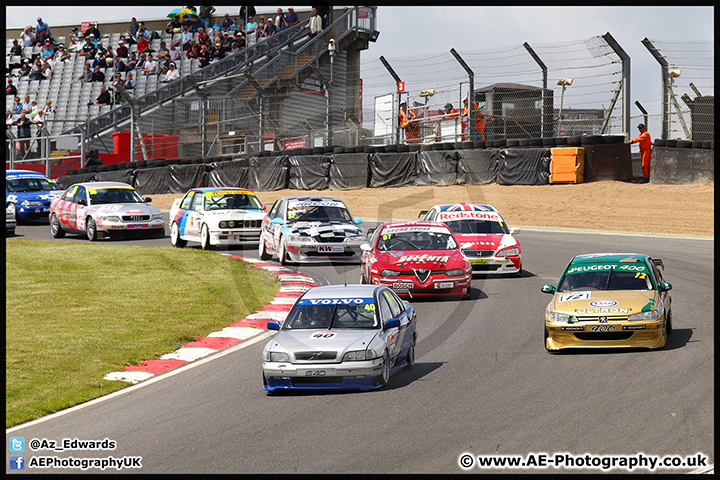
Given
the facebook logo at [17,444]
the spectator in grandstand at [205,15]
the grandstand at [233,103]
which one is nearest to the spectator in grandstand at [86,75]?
the grandstand at [233,103]

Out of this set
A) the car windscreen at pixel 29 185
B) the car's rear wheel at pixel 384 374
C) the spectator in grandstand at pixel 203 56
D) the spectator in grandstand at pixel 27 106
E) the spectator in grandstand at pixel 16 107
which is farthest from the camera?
the spectator in grandstand at pixel 16 107

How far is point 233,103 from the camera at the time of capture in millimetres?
36312

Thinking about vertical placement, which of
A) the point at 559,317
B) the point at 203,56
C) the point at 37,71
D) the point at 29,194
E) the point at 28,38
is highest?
the point at 28,38

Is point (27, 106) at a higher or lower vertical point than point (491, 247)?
higher

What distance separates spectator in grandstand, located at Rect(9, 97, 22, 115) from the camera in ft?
149

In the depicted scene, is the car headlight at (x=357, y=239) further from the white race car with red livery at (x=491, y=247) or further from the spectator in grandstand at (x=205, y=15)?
the spectator in grandstand at (x=205, y=15)

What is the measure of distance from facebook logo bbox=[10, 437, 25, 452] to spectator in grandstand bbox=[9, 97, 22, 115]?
4100 cm

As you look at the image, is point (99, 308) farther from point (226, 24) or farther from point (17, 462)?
point (226, 24)

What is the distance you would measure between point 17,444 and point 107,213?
56.6 feet

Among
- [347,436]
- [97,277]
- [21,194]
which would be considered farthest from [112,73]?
[347,436]

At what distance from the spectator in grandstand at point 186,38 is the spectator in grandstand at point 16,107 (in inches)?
369

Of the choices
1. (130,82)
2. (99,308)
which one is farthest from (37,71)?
(99,308)

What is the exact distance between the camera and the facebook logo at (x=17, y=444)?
25.1ft

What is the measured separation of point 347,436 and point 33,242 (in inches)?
732
